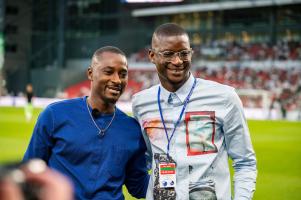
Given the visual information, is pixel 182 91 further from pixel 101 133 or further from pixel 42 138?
pixel 42 138

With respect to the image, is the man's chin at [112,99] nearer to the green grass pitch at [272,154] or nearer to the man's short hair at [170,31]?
the man's short hair at [170,31]

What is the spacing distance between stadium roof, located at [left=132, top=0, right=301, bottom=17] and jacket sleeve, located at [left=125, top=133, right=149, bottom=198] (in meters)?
42.2

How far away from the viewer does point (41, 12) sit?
200 feet

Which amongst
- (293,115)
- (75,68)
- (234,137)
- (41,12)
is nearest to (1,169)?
(234,137)

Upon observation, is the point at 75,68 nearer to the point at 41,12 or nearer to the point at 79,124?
the point at 41,12

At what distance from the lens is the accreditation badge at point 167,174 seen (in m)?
3.01

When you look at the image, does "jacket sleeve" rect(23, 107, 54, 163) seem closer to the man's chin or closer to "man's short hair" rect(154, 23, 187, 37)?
the man's chin

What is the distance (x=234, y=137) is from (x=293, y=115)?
2839 centimetres

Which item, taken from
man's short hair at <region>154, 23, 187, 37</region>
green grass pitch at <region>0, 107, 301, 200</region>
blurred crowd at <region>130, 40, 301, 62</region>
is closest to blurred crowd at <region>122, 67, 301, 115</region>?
blurred crowd at <region>130, 40, 301, 62</region>

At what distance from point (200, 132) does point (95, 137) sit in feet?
2.07

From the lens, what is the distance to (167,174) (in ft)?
9.87

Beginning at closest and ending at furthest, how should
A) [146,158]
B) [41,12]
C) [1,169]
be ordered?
[1,169], [146,158], [41,12]

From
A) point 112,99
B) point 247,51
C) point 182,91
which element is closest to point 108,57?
point 112,99

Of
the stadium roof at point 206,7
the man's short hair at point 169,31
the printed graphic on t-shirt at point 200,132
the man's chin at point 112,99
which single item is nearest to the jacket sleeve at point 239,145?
the printed graphic on t-shirt at point 200,132
